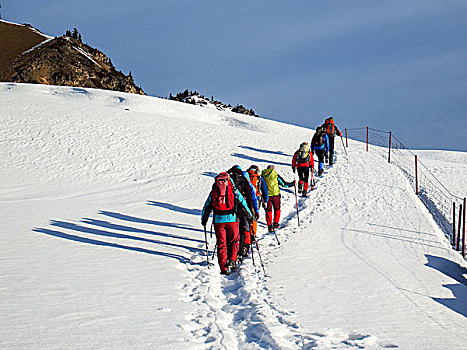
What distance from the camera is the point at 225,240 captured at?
7309mm

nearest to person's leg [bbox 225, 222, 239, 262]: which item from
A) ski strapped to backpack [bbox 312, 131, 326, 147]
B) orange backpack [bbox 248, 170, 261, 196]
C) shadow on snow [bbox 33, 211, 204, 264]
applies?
shadow on snow [bbox 33, 211, 204, 264]

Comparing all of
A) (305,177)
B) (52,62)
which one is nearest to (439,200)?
(305,177)

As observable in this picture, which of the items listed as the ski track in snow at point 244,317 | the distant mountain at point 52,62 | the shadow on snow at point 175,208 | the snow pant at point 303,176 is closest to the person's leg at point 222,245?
the ski track in snow at point 244,317

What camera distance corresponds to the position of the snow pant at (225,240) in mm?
7262

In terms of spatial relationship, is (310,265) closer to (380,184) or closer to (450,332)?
(450,332)

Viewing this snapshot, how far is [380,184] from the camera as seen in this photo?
15828mm

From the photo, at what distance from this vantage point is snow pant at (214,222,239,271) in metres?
7.26

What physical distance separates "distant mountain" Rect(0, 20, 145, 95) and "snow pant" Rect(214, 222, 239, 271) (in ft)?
202

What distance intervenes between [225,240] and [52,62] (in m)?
69.4

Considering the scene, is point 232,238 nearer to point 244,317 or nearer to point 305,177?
point 244,317

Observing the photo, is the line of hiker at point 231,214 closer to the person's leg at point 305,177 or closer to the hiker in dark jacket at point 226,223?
the hiker in dark jacket at point 226,223

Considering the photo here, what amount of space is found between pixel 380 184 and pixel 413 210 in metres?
3.30

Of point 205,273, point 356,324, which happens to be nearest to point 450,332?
point 356,324

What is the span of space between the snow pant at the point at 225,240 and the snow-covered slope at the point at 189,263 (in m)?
0.32
